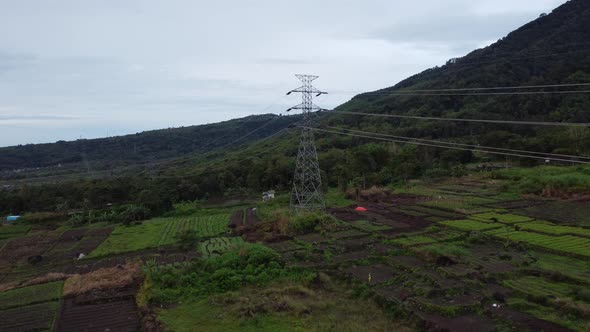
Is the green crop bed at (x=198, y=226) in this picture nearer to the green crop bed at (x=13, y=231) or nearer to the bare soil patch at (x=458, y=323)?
the green crop bed at (x=13, y=231)

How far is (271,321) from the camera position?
16641 millimetres

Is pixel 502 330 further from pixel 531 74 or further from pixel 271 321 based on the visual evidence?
pixel 531 74

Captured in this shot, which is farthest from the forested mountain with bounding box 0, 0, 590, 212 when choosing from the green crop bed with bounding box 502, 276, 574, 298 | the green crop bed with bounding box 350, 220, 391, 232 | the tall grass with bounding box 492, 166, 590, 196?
the green crop bed with bounding box 502, 276, 574, 298

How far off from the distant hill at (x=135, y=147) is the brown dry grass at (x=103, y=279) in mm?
78757

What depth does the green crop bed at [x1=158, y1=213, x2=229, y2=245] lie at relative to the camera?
34.1m

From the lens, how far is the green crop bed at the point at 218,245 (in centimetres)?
2695

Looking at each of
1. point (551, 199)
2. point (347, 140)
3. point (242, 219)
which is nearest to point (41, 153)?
point (347, 140)

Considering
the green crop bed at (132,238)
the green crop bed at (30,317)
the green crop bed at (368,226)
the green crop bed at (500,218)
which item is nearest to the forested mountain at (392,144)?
the green crop bed at (132,238)

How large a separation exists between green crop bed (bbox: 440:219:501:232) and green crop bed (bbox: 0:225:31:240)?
4026 cm

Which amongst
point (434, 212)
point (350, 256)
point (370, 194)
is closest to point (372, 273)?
point (350, 256)

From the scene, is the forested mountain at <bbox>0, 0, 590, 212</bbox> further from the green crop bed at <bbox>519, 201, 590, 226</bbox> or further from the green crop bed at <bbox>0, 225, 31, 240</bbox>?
the green crop bed at <bbox>519, 201, 590, 226</bbox>

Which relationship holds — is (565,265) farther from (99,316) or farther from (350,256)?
(99,316)

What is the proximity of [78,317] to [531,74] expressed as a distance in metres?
88.8

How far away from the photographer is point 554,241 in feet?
76.0
